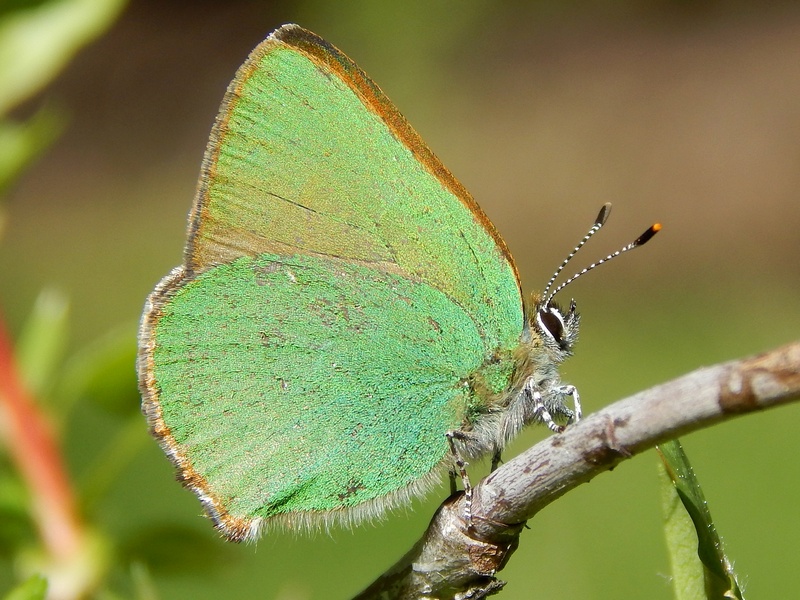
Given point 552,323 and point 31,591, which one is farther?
point 552,323

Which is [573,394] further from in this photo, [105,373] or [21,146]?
[21,146]

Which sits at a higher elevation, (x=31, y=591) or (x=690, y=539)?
(x=31, y=591)

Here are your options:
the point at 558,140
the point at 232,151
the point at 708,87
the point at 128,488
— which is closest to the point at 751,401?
the point at 232,151

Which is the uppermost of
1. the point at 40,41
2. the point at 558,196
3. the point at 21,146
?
the point at 558,196

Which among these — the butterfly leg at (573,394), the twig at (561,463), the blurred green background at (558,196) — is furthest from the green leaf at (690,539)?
the blurred green background at (558,196)

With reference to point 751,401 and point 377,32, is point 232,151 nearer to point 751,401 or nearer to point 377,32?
point 751,401

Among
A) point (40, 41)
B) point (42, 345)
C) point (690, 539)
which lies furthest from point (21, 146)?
point (690, 539)

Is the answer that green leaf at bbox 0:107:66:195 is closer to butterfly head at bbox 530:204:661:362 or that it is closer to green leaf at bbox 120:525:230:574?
green leaf at bbox 120:525:230:574
